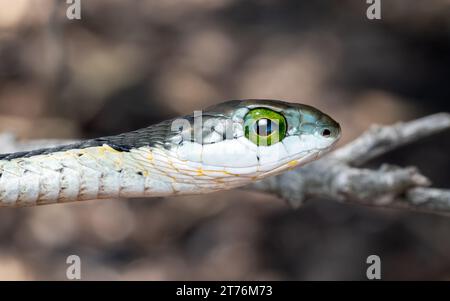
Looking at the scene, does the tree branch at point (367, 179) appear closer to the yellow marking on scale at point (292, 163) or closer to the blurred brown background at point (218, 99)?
the yellow marking on scale at point (292, 163)

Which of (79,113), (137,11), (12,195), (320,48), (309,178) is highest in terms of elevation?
(137,11)

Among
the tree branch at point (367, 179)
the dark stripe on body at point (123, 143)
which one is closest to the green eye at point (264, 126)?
the dark stripe on body at point (123, 143)

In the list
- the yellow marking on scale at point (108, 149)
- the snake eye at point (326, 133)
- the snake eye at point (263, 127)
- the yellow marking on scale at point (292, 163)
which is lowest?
the yellow marking on scale at point (292, 163)

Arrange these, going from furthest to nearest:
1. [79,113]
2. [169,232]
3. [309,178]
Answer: [79,113]
[169,232]
[309,178]

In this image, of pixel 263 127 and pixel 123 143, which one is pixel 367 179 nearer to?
pixel 263 127

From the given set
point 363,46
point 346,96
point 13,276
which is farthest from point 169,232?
point 363,46

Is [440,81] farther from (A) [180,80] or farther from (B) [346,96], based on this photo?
(A) [180,80]

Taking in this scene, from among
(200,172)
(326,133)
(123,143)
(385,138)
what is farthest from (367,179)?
(123,143)

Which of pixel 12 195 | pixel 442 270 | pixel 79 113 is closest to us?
pixel 12 195
